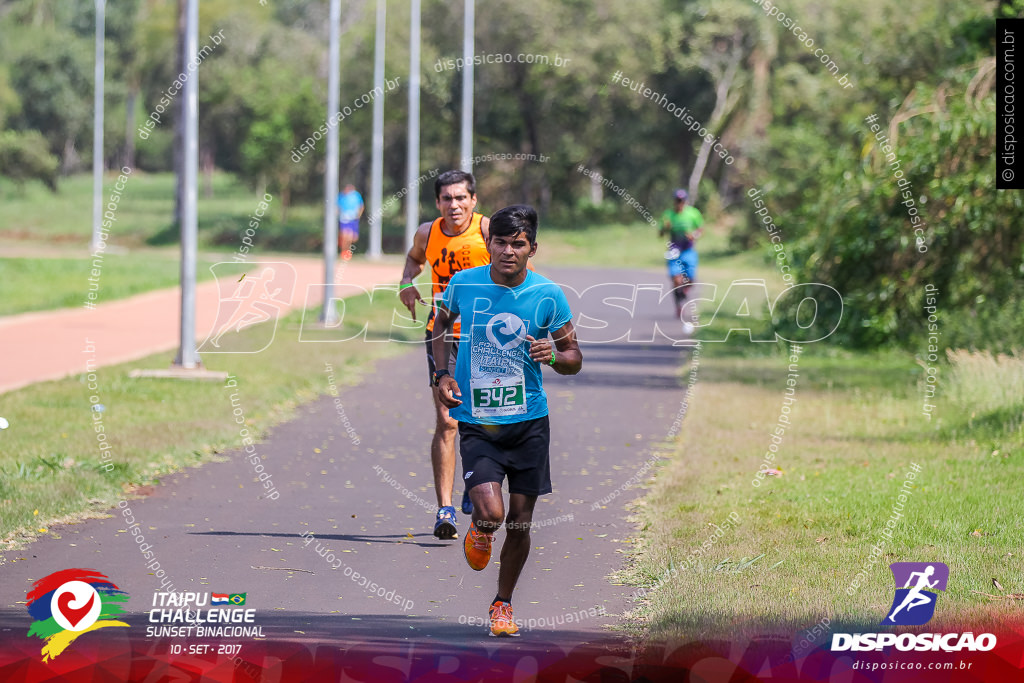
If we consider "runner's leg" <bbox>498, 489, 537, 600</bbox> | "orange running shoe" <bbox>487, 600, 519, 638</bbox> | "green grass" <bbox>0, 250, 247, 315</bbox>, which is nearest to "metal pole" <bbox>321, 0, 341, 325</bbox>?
"green grass" <bbox>0, 250, 247, 315</bbox>

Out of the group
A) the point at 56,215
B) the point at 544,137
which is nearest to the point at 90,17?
the point at 56,215

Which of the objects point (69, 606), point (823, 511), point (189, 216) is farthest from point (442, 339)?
point (189, 216)

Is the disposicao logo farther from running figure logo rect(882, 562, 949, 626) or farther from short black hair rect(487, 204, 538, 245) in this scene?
short black hair rect(487, 204, 538, 245)

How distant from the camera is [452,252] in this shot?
7.96 meters

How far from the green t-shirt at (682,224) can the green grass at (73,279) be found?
32.4 ft

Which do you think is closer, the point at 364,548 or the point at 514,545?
the point at 514,545

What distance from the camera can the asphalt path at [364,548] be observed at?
5.80m

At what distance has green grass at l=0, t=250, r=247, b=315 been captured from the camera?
24.2 metres

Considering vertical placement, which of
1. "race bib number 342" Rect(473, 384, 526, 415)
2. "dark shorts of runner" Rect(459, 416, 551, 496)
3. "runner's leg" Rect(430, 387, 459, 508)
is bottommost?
"runner's leg" Rect(430, 387, 459, 508)

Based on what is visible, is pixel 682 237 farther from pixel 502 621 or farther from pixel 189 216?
pixel 502 621

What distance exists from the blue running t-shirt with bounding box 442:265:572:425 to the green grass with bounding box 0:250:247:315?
1795cm

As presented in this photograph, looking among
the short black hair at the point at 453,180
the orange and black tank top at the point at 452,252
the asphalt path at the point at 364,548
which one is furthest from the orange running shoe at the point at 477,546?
the short black hair at the point at 453,180

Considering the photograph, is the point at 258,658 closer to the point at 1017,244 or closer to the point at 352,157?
the point at 1017,244

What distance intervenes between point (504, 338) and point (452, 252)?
7.20 feet
